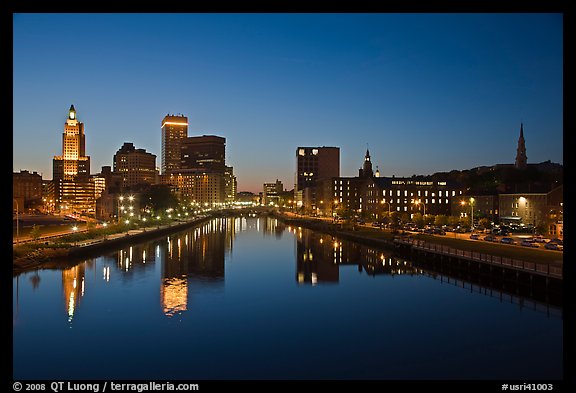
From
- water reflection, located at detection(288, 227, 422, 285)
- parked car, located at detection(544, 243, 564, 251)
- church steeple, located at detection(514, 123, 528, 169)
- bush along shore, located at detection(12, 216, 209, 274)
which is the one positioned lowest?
water reflection, located at detection(288, 227, 422, 285)

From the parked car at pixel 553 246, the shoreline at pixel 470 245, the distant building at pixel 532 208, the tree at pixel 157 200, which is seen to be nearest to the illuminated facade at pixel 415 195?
the shoreline at pixel 470 245

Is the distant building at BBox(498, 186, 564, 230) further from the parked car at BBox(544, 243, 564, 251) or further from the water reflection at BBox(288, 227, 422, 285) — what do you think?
the water reflection at BBox(288, 227, 422, 285)

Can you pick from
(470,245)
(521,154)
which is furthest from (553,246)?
(521,154)

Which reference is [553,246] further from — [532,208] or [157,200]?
[157,200]

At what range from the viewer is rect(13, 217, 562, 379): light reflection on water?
2073 cm

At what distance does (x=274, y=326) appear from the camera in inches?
1069

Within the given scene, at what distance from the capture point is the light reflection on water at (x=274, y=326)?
2073 cm

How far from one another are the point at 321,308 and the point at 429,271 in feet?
64.0

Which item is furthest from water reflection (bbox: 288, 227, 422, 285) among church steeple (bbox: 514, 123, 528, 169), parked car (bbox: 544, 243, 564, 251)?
church steeple (bbox: 514, 123, 528, 169)

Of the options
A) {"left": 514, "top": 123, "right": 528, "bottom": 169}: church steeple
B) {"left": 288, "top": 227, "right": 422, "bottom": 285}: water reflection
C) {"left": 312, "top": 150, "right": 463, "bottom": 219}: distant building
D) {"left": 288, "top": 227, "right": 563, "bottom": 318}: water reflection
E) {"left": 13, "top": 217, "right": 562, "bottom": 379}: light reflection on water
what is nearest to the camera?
{"left": 13, "top": 217, "right": 562, "bottom": 379}: light reflection on water

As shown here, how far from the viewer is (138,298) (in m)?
34.2
